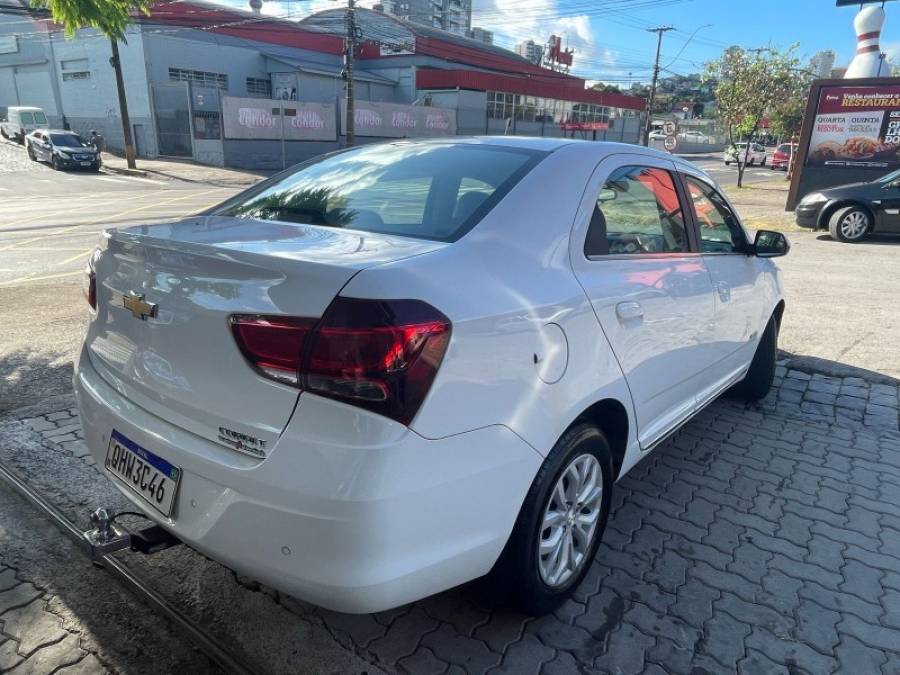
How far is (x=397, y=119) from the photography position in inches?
1473

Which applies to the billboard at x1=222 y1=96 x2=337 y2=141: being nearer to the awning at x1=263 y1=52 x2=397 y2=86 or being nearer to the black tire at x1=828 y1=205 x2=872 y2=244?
the awning at x1=263 y1=52 x2=397 y2=86

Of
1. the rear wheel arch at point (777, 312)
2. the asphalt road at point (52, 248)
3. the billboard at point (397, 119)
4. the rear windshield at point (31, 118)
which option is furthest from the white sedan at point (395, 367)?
the rear windshield at point (31, 118)

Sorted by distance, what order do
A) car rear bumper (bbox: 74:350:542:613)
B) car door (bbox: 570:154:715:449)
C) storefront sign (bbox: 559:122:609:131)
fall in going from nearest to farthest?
car rear bumper (bbox: 74:350:542:613) → car door (bbox: 570:154:715:449) → storefront sign (bbox: 559:122:609:131)

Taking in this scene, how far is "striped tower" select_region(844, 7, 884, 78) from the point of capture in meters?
17.9

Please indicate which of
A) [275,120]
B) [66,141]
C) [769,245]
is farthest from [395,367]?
[275,120]

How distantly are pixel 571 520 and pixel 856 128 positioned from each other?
17844 millimetres

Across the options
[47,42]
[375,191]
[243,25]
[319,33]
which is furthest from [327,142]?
[375,191]

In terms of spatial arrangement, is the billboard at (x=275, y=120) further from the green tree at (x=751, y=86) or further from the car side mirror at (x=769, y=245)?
the car side mirror at (x=769, y=245)

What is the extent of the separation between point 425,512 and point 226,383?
0.67 meters

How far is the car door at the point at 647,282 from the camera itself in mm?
2441

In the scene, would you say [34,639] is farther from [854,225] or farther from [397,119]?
[397,119]

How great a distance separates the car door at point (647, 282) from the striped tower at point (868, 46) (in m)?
19.3

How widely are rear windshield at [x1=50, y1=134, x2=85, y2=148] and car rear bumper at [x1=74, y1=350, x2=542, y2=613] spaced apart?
32.0 meters

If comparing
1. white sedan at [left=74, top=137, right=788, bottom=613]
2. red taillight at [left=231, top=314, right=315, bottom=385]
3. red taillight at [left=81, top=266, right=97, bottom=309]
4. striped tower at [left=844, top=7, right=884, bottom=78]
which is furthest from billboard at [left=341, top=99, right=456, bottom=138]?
red taillight at [left=231, top=314, right=315, bottom=385]
